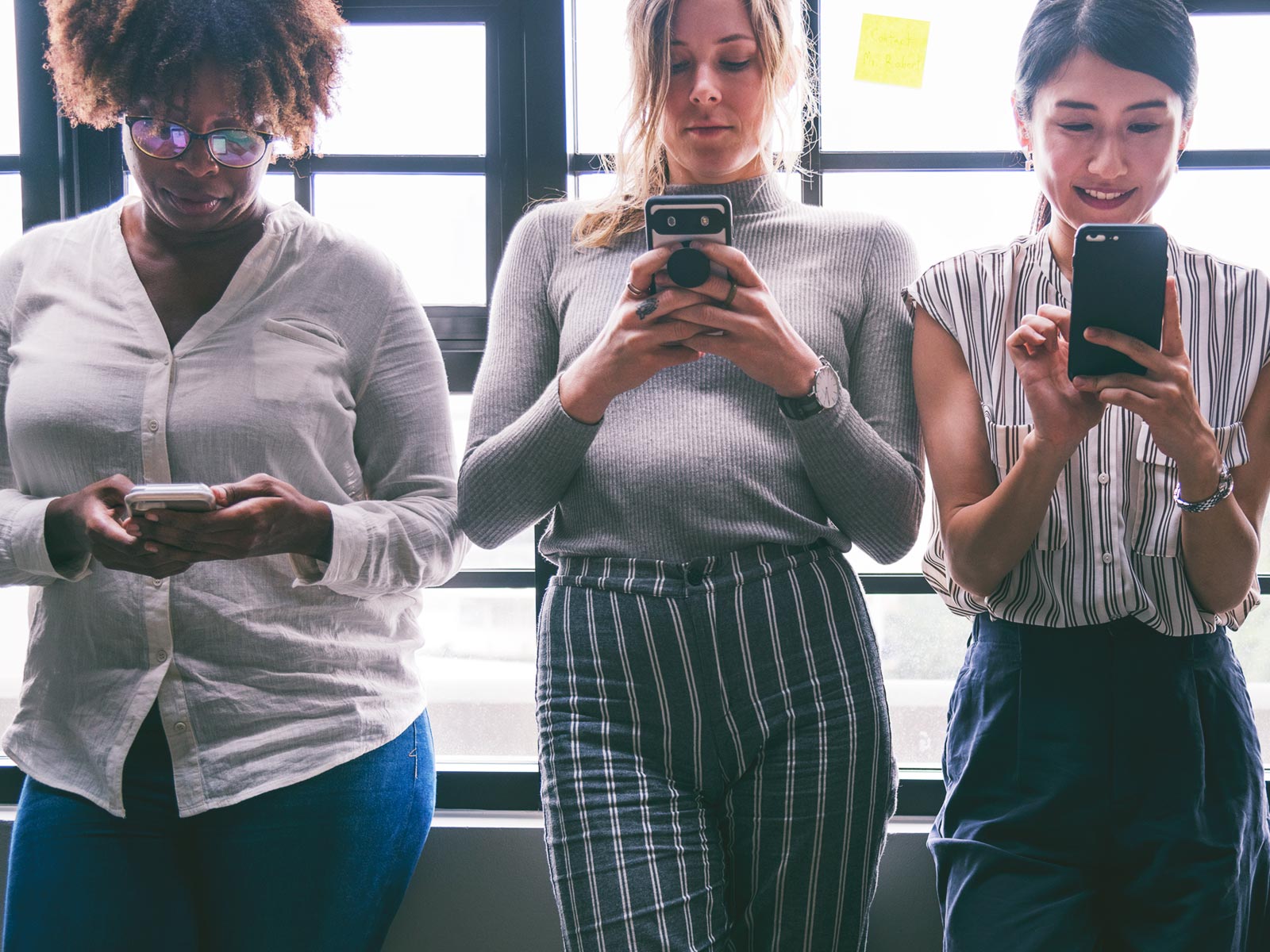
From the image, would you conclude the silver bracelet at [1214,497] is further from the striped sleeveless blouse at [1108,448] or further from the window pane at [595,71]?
the window pane at [595,71]

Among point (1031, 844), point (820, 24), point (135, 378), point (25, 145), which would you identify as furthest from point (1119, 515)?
point (25, 145)

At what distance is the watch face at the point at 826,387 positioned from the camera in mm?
961

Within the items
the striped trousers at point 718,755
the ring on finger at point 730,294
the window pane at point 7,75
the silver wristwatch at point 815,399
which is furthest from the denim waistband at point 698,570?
the window pane at point 7,75

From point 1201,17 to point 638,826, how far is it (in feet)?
4.91

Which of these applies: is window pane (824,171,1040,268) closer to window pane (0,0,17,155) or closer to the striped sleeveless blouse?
the striped sleeveless blouse

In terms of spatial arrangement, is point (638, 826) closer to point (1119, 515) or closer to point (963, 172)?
point (1119, 515)

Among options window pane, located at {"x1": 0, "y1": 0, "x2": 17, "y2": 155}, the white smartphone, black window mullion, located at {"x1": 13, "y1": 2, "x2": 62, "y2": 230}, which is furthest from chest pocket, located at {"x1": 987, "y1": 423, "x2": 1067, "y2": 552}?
window pane, located at {"x1": 0, "y1": 0, "x2": 17, "y2": 155}

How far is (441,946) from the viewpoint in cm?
147

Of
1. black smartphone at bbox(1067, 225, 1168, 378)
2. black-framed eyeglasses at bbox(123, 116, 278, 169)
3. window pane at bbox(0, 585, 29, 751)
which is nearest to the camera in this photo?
black smartphone at bbox(1067, 225, 1168, 378)

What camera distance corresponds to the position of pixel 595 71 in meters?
1.61

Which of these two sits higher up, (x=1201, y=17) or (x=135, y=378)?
(x=1201, y=17)

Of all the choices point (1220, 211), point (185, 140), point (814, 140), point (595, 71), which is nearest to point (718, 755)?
point (185, 140)

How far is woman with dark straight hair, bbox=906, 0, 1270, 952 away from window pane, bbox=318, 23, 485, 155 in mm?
885

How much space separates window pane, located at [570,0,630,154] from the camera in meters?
1.60
